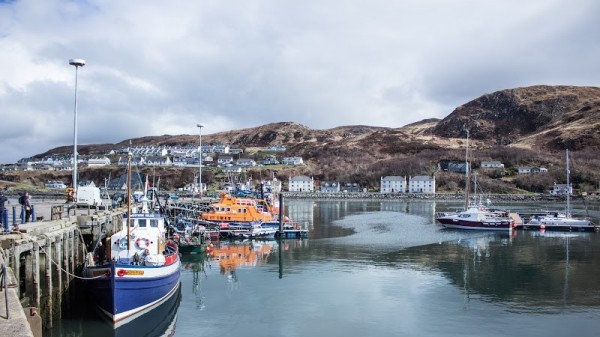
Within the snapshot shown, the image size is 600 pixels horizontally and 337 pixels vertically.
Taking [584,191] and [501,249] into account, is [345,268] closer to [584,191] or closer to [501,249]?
[501,249]

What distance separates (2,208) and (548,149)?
20019 cm

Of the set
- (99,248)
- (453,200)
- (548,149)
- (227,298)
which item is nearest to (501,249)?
(227,298)

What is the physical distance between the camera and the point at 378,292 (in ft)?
95.3

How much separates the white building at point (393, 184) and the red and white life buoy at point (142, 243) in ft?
451

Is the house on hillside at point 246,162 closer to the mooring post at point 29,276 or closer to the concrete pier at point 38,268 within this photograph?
the concrete pier at point 38,268

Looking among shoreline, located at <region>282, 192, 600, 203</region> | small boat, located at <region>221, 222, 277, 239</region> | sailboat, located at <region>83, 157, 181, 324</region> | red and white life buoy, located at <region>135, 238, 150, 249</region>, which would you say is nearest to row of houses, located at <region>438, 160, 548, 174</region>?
shoreline, located at <region>282, 192, 600, 203</region>

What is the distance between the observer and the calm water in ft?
73.3

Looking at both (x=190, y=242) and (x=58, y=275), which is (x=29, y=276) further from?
(x=190, y=242)

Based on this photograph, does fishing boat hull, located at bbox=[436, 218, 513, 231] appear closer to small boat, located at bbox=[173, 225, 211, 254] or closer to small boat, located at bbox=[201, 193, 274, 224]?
small boat, located at bbox=[201, 193, 274, 224]

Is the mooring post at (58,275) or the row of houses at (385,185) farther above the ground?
the row of houses at (385,185)

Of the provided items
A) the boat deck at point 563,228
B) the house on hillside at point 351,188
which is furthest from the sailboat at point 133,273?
the house on hillside at point 351,188

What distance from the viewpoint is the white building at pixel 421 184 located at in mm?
154375

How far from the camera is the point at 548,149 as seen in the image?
7549 inches

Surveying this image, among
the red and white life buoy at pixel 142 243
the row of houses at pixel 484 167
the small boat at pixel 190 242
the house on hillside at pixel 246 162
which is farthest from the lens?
the house on hillside at pixel 246 162
